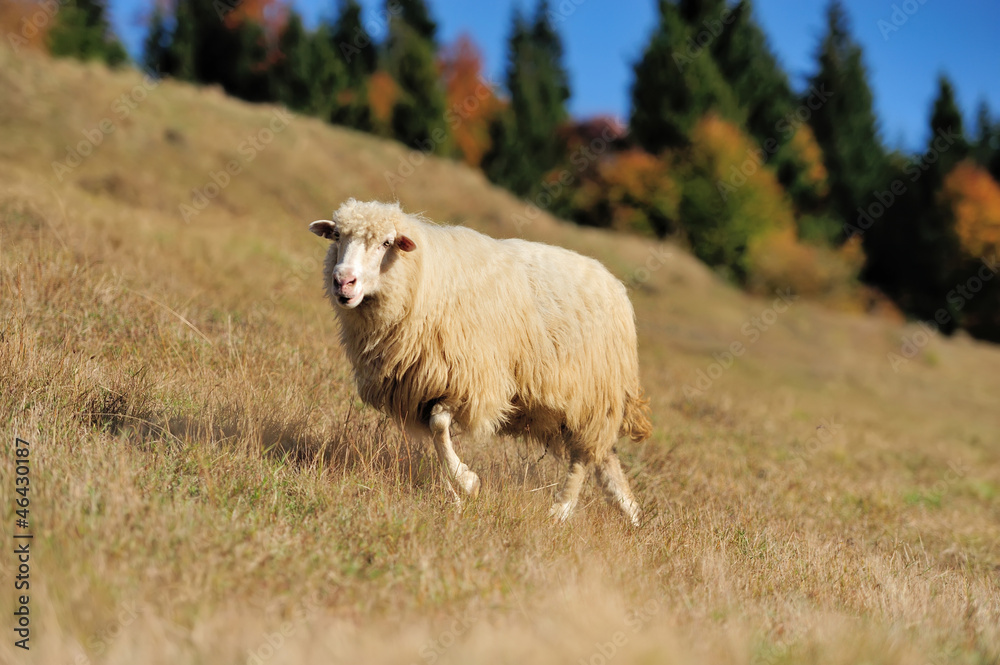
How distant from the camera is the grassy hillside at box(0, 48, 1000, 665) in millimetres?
3090

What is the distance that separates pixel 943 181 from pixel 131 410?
4117 cm

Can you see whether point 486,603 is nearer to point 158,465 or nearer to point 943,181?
point 158,465

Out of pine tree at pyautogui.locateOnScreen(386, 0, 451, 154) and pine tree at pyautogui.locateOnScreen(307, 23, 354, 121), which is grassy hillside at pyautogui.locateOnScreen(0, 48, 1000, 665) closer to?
pine tree at pyautogui.locateOnScreen(386, 0, 451, 154)

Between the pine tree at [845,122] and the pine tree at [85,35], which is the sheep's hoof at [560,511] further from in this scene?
the pine tree at [845,122]

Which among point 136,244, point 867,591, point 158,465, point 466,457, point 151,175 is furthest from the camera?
point 151,175

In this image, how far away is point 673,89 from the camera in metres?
34.4

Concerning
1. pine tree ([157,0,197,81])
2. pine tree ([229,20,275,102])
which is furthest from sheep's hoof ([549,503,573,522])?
pine tree ([157,0,197,81])

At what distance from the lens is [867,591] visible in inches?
177

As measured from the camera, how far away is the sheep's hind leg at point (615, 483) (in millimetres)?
5738

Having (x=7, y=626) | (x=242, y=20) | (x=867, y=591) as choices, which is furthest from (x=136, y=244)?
(x=242, y=20)

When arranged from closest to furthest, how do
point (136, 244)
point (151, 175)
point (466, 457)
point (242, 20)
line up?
point (466, 457)
point (136, 244)
point (151, 175)
point (242, 20)

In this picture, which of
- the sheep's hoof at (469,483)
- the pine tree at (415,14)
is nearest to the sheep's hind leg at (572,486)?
the sheep's hoof at (469,483)

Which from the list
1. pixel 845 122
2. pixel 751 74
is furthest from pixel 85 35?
pixel 845 122

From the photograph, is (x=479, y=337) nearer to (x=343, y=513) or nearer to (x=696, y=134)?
(x=343, y=513)
